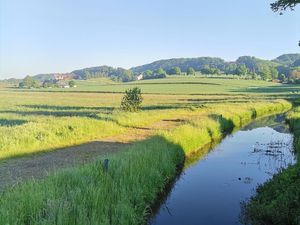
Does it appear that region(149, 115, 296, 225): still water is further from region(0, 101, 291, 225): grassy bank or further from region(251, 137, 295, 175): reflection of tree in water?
region(0, 101, 291, 225): grassy bank

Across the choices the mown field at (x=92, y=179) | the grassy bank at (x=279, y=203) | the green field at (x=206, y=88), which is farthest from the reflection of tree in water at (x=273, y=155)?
the green field at (x=206, y=88)

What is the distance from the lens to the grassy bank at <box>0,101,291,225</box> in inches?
326

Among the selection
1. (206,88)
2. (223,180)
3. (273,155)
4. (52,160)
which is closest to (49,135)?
(52,160)

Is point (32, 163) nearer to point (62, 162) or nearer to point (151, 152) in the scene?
point (62, 162)

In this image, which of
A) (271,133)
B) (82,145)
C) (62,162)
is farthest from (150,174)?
(271,133)

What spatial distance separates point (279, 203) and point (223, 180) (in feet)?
22.1

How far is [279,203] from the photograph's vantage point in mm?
10719

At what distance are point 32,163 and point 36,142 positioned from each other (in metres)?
3.93

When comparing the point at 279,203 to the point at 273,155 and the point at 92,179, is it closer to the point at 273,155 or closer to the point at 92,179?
the point at 92,179

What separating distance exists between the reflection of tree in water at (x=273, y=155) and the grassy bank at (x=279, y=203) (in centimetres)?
462

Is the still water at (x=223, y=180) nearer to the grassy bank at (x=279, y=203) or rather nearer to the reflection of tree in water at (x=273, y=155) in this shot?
the reflection of tree in water at (x=273, y=155)

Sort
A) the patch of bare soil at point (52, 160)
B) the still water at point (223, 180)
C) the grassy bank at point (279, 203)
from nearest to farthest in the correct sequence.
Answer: the grassy bank at point (279, 203), the still water at point (223, 180), the patch of bare soil at point (52, 160)

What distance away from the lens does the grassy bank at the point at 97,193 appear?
8.28 m

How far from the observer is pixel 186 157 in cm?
2145
